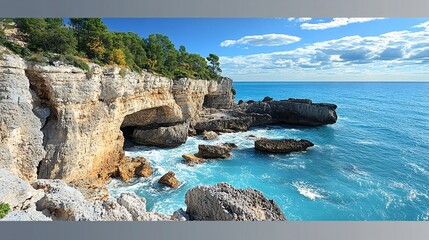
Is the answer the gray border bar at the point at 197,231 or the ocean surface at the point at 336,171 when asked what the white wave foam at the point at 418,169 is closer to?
the ocean surface at the point at 336,171

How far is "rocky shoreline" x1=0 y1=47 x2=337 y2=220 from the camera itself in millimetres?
5230

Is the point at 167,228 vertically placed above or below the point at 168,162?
above

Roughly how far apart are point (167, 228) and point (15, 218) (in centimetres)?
289

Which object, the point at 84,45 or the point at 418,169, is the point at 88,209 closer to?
the point at 84,45

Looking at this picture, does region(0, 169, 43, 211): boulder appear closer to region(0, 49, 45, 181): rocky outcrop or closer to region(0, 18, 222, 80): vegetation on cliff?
region(0, 49, 45, 181): rocky outcrop

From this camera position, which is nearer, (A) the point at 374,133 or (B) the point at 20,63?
(B) the point at 20,63

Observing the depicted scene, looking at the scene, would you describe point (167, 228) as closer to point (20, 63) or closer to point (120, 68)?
point (20, 63)

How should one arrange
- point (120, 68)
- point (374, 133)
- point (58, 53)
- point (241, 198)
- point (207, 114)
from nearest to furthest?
point (241, 198), point (58, 53), point (120, 68), point (374, 133), point (207, 114)

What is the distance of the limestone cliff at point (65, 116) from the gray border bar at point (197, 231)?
3.84m

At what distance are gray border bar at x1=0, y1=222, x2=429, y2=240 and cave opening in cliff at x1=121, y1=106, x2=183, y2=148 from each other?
12393mm

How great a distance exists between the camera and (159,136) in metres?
17.2

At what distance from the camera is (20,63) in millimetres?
7914

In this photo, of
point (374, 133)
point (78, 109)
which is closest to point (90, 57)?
point (78, 109)
